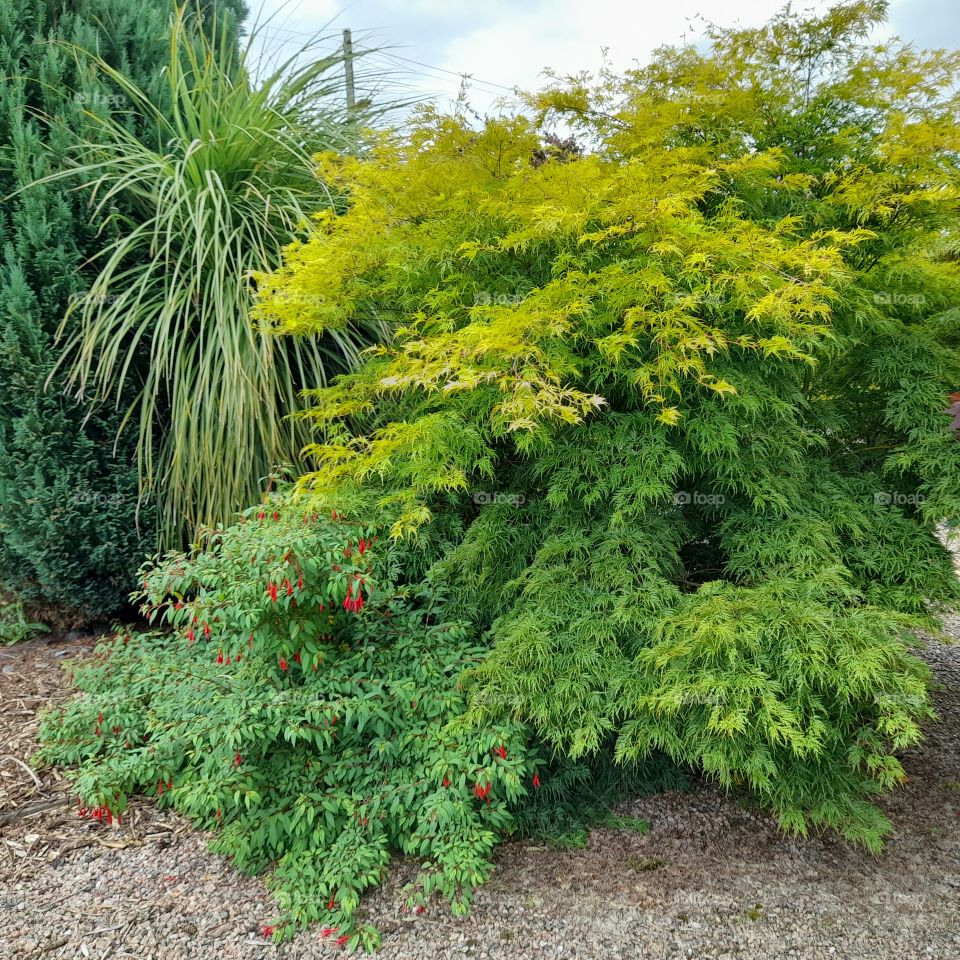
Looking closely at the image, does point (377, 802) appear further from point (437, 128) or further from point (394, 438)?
point (437, 128)

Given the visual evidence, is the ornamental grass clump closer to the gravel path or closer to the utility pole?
the gravel path

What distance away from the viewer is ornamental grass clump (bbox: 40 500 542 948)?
2.17m

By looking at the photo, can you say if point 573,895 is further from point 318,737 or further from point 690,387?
point 690,387

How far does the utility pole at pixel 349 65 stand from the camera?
4633mm

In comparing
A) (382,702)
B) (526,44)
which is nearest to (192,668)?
(382,702)

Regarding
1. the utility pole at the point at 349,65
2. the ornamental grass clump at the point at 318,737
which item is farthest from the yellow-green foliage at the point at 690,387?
the utility pole at the point at 349,65

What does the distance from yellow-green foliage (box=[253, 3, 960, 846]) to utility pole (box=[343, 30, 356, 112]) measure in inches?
88.0

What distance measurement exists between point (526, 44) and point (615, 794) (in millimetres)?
3714

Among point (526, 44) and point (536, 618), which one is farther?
point (526, 44)

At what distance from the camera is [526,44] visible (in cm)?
378

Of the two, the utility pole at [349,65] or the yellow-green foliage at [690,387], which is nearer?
the yellow-green foliage at [690,387]

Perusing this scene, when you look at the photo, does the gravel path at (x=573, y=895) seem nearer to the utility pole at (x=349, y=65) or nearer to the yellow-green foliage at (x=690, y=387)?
the yellow-green foliage at (x=690, y=387)

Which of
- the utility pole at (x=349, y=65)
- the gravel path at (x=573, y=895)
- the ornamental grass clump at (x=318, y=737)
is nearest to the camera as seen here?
the gravel path at (x=573, y=895)

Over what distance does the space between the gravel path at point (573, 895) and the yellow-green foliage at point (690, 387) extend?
26cm
